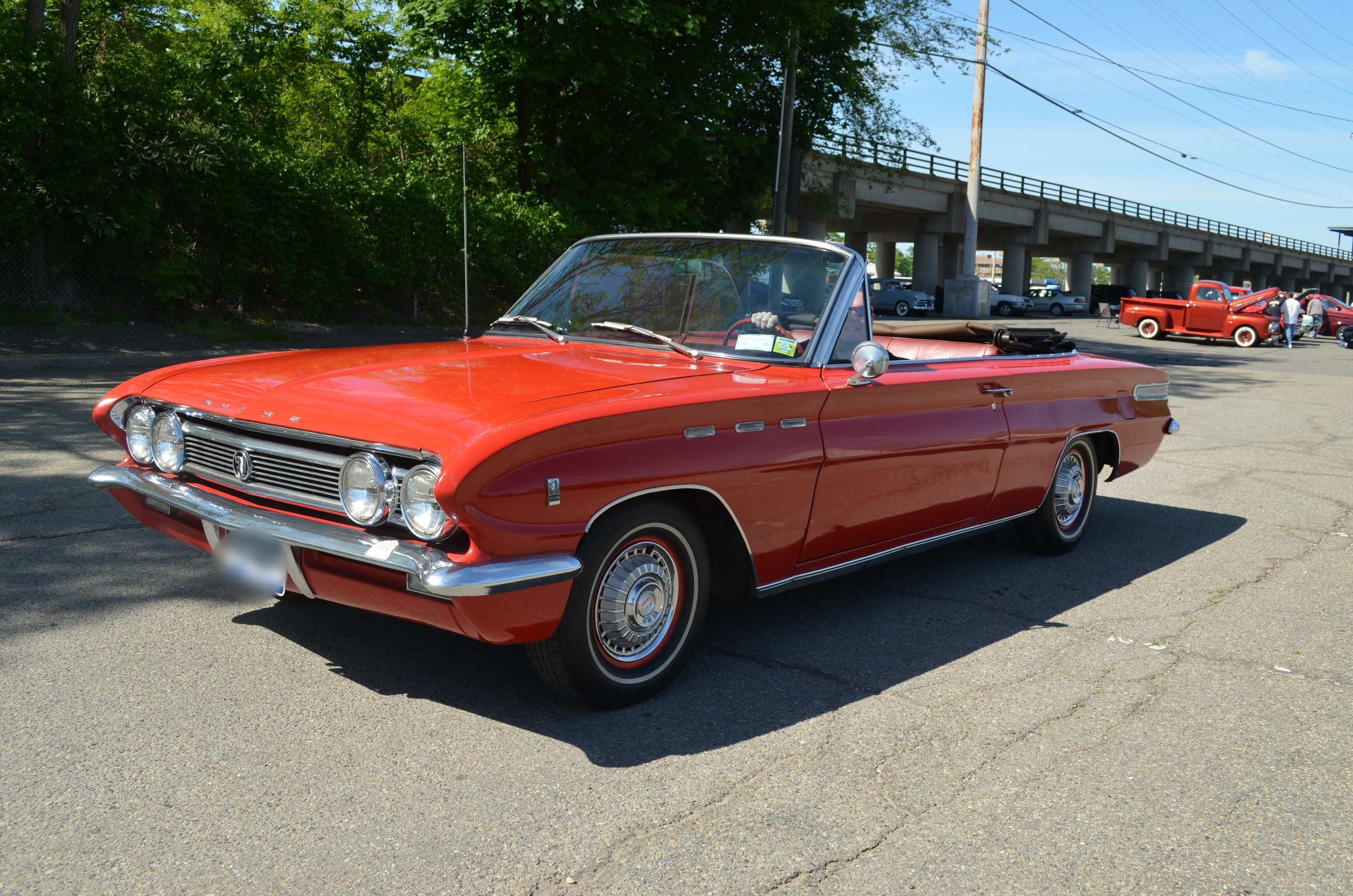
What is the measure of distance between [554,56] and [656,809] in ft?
54.6

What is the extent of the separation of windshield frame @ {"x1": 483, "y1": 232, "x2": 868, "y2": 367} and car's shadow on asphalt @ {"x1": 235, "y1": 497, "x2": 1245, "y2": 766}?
1.13 meters

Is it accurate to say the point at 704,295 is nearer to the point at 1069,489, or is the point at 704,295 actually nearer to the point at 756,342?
the point at 756,342

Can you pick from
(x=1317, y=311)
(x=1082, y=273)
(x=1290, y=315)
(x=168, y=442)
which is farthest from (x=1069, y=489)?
(x=1082, y=273)

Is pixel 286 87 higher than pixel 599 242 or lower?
higher

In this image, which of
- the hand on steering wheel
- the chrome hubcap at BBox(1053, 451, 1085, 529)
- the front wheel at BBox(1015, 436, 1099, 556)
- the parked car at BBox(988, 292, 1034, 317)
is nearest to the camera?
the hand on steering wheel

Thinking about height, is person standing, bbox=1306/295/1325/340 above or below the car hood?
above

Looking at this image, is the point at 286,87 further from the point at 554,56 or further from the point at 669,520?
the point at 669,520

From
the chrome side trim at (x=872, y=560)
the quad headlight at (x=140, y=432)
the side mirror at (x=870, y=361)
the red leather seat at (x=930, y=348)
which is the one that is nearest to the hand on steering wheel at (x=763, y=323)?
the side mirror at (x=870, y=361)

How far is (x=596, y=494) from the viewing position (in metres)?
3.29

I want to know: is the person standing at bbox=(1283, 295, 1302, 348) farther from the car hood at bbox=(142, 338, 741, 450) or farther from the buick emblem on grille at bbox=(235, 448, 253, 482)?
the buick emblem on grille at bbox=(235, 448, 253, 482)

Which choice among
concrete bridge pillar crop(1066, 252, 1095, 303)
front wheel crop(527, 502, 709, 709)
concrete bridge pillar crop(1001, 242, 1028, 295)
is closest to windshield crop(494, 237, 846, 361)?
front wheel crop(527, 502, 709, 709)

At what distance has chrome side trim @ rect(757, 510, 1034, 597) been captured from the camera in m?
4.04

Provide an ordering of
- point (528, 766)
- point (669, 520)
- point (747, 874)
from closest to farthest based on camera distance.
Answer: point (747, 874)
point (528, 766)
point (669, 520)

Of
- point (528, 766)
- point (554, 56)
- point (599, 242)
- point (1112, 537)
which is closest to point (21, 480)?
point (599, 242)
